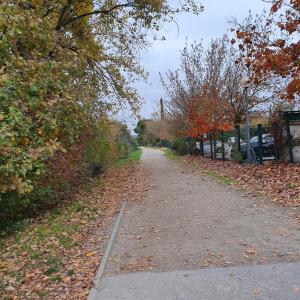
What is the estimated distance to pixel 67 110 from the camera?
36.1 feet

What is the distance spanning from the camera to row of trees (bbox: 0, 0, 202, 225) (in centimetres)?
735

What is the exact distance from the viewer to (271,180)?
13531 millimetres

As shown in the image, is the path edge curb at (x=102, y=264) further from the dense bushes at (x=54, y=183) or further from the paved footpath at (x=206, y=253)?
the dense bushes at (x=54, y=183)

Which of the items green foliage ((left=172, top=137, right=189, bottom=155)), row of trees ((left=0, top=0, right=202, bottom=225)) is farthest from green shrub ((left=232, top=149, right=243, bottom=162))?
green foliage ((left=172, top=137, right=189, bottom=155))

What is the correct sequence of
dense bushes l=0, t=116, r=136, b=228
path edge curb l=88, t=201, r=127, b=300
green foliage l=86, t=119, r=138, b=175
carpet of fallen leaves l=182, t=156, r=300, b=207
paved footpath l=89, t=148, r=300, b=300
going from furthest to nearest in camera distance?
green foliage l=86, t=119, r=138, b=175 < dense bushes l=0, t=116, r=136, b=228 < carpet of fallen leaves l=182, t=156, r=300, b=207 < path edge curb l=88, t=201, r=127, b=300 < paved footpath l=89, t=148, r=300, b=300

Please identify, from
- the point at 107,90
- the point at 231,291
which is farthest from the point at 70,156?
the point at 231,291

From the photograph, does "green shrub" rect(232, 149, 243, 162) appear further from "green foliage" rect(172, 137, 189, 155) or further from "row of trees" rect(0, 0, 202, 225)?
"green foliage" rect(172, 137, 189, 155)

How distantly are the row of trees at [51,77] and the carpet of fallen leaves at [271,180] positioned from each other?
517cm

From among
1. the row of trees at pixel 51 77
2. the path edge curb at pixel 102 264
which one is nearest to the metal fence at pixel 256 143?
the row of trees at pixel 51 77

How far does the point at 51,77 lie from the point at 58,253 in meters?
4.25

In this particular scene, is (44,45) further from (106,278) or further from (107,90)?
(107,90)

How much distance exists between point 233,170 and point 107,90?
752 cm

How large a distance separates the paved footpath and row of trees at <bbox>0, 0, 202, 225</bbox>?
6.95 ft

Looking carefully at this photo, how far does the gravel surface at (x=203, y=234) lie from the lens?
657 cm
